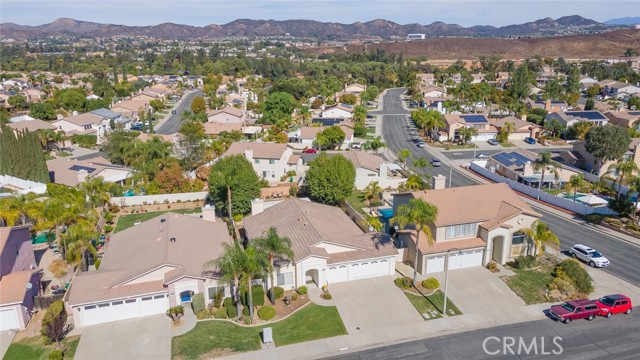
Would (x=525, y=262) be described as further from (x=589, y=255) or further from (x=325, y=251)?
(x=325, y=251)

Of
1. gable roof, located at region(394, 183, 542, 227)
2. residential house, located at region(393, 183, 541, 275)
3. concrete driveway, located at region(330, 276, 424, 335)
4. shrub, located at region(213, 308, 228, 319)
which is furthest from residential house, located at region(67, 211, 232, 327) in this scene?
gable roof, located at region(394, 183, 542, 227)

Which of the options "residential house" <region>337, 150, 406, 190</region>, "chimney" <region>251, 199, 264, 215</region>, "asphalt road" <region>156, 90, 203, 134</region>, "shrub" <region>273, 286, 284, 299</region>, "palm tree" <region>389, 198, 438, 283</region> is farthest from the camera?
"asphalt road" <region>156, 90, 203, 134</region>

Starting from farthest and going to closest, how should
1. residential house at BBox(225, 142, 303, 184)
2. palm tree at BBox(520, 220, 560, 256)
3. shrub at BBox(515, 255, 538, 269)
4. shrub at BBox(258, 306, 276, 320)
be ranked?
residential house at BBox(225, 142, 303, 184) < shrub at BBox(515, 255, 538, 269) < palm tree at BBox(520, 220, 560, 256) < shrub at BBox(258, 306, 276, 320)

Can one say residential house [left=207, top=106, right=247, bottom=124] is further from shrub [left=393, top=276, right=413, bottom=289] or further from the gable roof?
shrub [left=393, top=276, right=413, bottom=289]

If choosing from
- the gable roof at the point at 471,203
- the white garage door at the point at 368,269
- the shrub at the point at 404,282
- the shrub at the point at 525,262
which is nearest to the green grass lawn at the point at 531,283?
the shrub at the point at 525,262

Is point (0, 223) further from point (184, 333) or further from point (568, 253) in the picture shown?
point (568, 253)

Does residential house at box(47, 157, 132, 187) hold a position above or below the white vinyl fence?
above

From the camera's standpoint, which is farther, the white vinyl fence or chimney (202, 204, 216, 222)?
the white vinyl fence

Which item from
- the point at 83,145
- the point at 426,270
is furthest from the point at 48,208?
the point at 83,145
